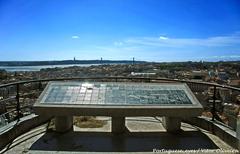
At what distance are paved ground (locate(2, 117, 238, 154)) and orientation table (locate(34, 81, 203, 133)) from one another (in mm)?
267

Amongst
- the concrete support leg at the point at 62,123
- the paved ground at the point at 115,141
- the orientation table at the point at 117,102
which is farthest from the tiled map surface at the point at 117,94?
the paved ground at the point at 115,141

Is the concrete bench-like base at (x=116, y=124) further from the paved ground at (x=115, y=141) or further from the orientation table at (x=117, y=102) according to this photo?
the paved ground at (x=115, y=141)

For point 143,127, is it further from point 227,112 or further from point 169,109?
point 227,112

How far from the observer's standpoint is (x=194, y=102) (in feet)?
17.5

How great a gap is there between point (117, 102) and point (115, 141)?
2.47ft

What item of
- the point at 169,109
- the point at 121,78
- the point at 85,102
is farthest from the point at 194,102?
the point at 121,78

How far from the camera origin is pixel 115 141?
504 cm

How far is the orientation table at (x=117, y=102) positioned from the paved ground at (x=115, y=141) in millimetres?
267

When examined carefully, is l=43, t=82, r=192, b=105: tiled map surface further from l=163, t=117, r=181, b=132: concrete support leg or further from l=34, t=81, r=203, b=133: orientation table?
l=163, t=117, r=181, b=132: concrete support leg

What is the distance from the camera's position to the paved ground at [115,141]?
462cm

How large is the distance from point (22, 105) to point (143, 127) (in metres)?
2.84

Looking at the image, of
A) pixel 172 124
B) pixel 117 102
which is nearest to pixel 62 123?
pixel 117 102

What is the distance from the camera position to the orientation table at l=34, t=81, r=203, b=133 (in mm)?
5027

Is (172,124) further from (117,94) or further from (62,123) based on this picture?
(62,123)
